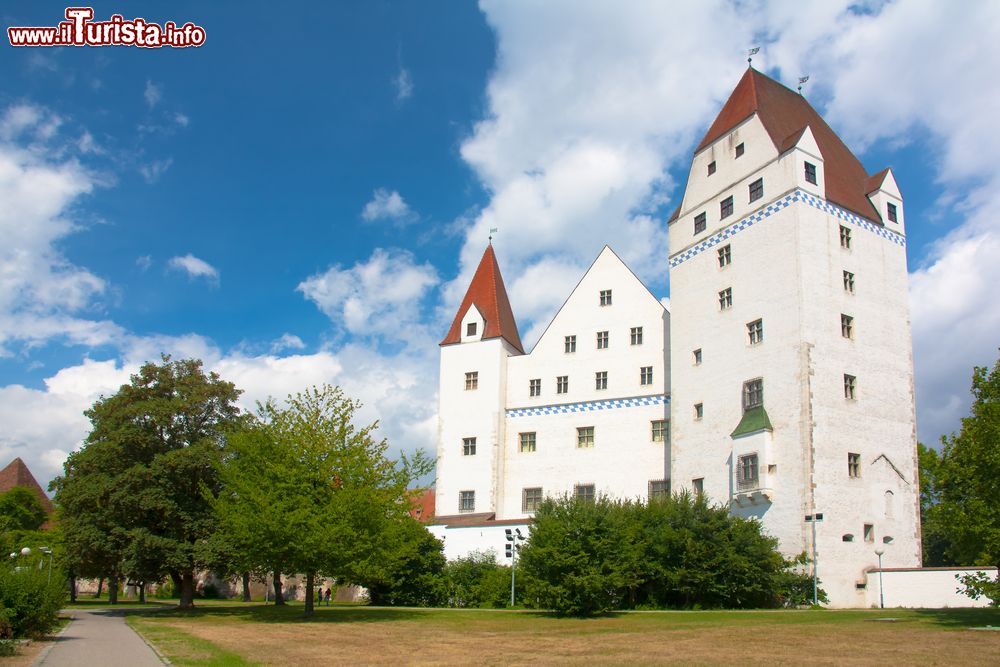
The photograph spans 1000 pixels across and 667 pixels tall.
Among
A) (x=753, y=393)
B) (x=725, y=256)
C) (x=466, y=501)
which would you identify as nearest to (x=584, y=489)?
(x=466, y=501)

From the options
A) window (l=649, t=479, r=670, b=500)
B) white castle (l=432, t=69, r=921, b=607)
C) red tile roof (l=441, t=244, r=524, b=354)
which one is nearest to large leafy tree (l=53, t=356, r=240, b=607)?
white castle (l=432, t=69, r=921, b=607)

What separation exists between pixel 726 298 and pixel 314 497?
21.0 meters

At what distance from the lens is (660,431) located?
143 ft

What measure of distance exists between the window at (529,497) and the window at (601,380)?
6.52m

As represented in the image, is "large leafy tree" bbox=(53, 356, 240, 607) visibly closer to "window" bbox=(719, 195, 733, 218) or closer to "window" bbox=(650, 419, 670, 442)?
"window" bbox=(650, 419, 670, 442)

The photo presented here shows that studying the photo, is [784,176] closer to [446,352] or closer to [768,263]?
[768,263]

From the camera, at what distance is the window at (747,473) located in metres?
34.9

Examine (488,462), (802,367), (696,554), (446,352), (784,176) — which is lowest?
(696,554)

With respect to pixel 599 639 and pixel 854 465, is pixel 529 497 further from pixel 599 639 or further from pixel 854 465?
pixel 599 639

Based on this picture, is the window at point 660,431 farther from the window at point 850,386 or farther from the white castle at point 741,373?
the window at point 850,386

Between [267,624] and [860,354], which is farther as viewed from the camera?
[860,354]

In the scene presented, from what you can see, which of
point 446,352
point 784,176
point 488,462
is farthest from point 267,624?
point 784,176

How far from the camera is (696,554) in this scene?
31.2m

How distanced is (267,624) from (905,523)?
2581 cm
